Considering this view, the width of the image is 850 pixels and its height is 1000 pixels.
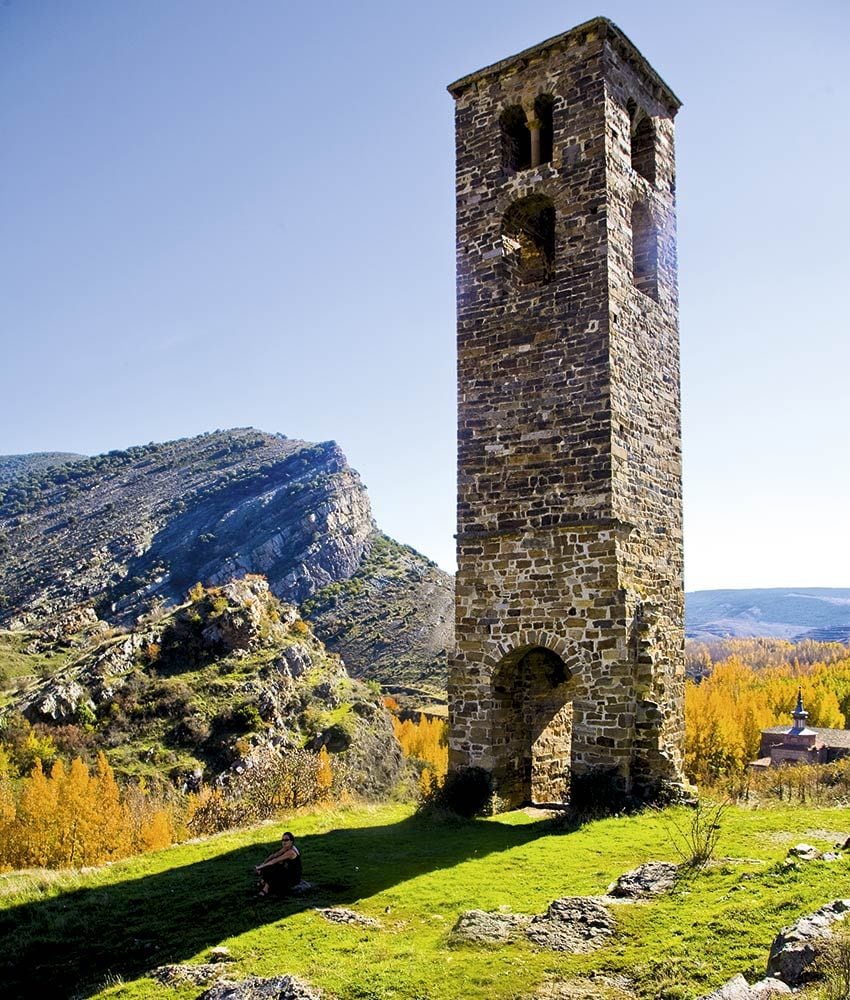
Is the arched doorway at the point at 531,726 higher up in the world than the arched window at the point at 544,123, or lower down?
lower down

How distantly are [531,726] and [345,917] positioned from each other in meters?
6.50

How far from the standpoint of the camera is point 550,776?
14.6m

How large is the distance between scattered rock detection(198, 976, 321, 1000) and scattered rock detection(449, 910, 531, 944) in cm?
145

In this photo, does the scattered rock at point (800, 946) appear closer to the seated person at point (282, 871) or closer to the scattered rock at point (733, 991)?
the scattered rock at point (733, 991)

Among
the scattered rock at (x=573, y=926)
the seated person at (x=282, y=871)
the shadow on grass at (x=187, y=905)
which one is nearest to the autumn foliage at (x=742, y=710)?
the shadow on grass at (x=187, y=905)

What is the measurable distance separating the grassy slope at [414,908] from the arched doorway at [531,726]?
128cm

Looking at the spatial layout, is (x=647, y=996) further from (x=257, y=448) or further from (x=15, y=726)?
(x=257, y=448)

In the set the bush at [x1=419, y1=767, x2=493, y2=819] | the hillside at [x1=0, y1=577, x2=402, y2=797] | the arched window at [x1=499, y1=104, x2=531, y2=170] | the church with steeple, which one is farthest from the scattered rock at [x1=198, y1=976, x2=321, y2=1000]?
the church with steeple

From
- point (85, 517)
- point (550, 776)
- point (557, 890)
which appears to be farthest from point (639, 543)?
point (85, 517)

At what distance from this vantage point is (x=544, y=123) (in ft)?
49.2

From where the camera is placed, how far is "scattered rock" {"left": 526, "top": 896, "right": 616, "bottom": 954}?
22.9 feet

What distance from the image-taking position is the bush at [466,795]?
13023mm

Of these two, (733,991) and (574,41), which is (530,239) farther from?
(733,991)

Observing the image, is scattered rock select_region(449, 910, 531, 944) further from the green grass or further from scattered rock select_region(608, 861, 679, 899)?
the green grass
